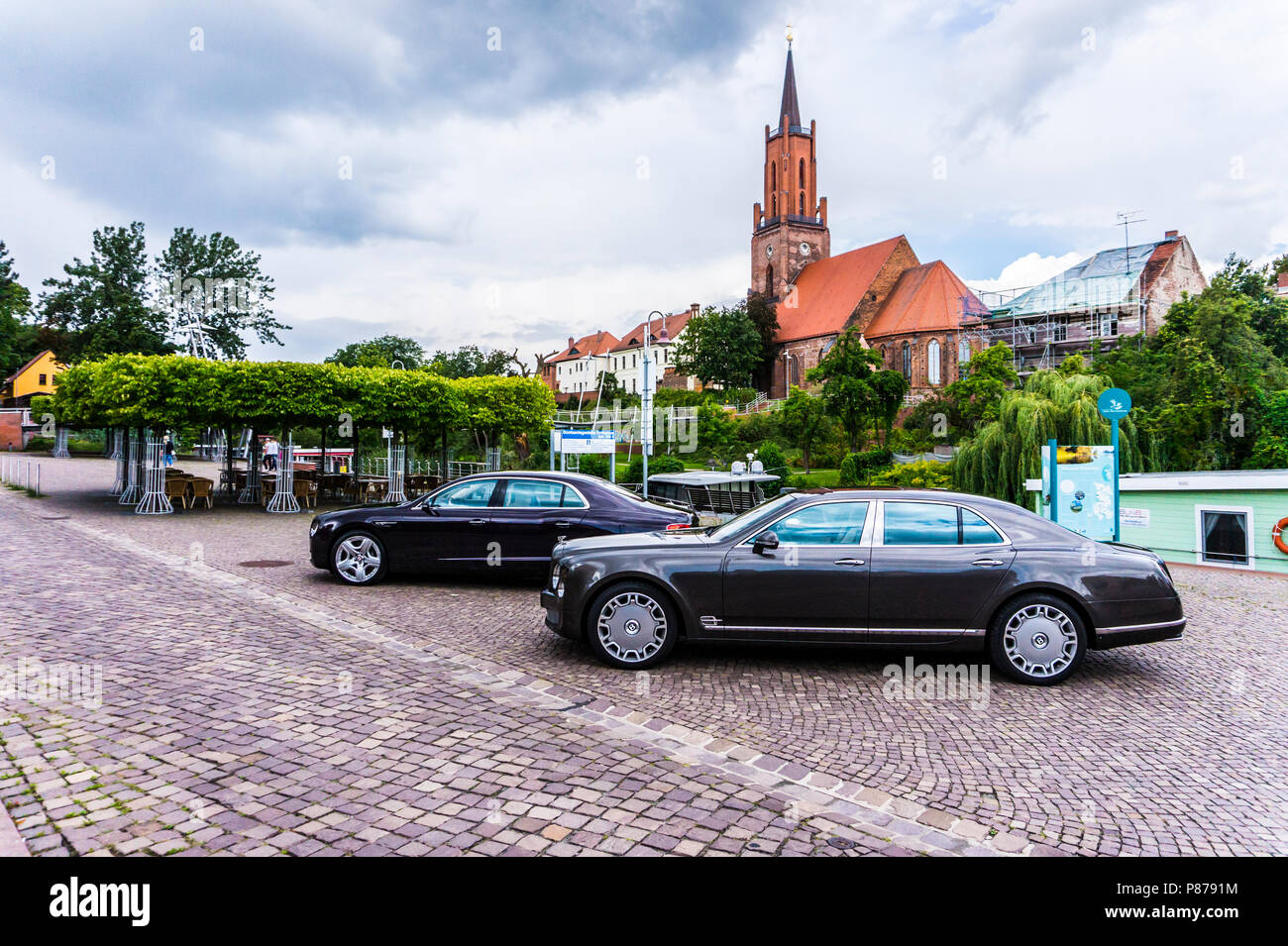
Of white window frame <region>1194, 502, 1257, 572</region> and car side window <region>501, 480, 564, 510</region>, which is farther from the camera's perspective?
white window frame <region>1194, 502, 1257, 572</region>

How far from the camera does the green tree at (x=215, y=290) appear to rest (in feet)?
168

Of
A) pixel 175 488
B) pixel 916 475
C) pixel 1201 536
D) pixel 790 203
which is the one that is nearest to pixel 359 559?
pixel 175 488

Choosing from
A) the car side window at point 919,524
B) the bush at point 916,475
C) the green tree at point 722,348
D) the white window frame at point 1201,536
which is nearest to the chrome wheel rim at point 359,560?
the car side window at point 919,524

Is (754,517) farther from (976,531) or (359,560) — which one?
(359,560)

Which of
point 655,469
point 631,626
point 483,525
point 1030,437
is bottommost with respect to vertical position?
point 631,626

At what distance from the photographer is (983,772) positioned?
474cm

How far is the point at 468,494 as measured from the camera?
36.5 ft

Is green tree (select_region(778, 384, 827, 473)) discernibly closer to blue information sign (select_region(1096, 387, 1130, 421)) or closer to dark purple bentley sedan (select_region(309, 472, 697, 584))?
blue information sign (select_region(1096, 387, 1130, 421))

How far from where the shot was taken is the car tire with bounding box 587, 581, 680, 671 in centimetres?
691

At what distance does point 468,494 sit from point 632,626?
4.85 meters

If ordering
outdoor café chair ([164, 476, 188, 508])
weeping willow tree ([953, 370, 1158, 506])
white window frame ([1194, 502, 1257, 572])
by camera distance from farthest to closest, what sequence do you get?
outdoor café chair ([164, 476, 188, 508]), weeping willow tree ([953, 370, 1158, 506]), white window frame ([1194, 502, 1257, 572])

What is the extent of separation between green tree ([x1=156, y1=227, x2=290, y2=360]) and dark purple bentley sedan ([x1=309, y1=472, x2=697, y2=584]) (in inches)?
1823

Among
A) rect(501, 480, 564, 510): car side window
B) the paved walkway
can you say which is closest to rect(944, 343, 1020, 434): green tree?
rect(501, 480, 564, 510): car side window

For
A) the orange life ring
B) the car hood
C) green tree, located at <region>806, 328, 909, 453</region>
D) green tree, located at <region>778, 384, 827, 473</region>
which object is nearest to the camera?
the car hood
